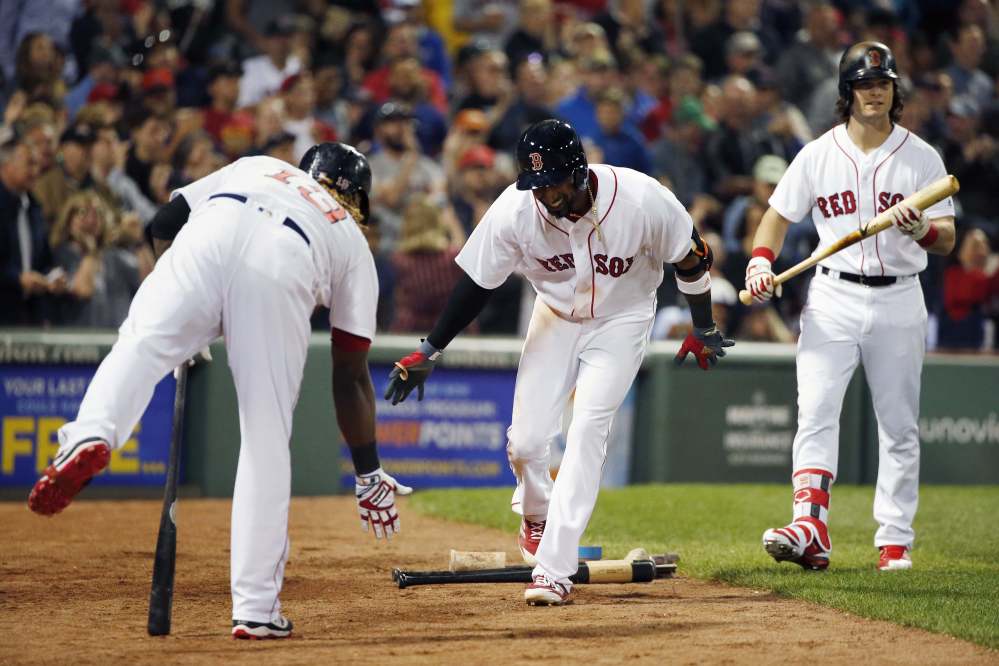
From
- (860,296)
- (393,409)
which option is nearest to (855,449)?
(393,409)

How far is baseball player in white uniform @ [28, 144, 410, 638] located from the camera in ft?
16.2

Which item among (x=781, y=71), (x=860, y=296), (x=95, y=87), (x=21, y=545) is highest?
(x=781, y=71)

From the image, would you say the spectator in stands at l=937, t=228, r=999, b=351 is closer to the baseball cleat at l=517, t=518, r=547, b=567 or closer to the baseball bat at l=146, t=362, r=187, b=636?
the baseball cleat at l=517, t=518, r=547, b=567

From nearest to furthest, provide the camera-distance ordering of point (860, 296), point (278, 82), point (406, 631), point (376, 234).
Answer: point (406, 631)
point (860, 296)
point (376, 234)
point (278, 82)

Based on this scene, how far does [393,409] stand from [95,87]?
417cm

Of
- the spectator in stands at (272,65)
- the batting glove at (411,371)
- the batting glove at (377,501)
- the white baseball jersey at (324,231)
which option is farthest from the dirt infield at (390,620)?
the spectator in stands at (272,65)

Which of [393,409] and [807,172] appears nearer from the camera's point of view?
[807,172]

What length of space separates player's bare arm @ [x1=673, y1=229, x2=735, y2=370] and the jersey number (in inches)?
66.4

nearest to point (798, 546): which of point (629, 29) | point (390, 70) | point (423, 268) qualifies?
point (423, 268)

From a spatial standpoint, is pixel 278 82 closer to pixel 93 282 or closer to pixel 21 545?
pixel 93 282

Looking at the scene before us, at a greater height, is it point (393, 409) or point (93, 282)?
point (93, 282)

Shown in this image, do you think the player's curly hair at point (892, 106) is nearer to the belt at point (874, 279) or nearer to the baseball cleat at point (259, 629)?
the belt at point (874, 279)

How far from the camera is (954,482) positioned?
12312mm

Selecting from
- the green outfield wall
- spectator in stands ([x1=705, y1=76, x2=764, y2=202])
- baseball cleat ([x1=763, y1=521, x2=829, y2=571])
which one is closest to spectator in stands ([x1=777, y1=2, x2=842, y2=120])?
spectator in stands ([x1=705, y1=76, x2=764, y2=202])
